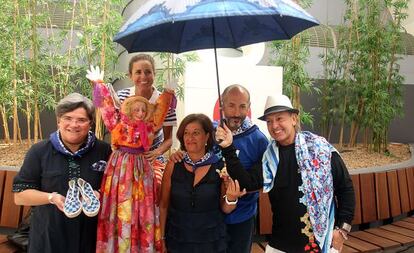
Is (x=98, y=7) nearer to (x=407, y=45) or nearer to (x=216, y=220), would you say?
(x=216, y=220)

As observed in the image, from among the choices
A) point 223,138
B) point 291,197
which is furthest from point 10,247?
point 291,197

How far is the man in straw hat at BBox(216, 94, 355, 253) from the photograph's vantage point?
179cm

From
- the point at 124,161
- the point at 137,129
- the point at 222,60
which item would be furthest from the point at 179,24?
the point at 222,60

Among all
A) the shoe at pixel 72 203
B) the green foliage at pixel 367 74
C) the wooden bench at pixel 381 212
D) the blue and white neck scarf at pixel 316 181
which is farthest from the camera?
the green foliage at pixel 367 74

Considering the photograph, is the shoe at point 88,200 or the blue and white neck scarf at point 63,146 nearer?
the shoe at point 88,200

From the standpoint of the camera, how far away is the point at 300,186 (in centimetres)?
182

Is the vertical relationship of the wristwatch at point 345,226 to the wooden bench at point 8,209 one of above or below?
above

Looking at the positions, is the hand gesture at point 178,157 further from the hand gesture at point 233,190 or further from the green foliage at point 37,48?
the green foliage at point 37,48

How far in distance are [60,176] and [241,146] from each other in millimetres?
906

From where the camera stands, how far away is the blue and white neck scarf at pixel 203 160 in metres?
1.83

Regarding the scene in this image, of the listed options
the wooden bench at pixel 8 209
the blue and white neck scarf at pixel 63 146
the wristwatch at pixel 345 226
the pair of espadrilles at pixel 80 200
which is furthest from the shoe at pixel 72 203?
the wooden bench at pixel 8 209

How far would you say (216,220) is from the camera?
1808mm

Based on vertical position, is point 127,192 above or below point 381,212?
above

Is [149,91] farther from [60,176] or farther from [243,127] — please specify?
[60,176]
